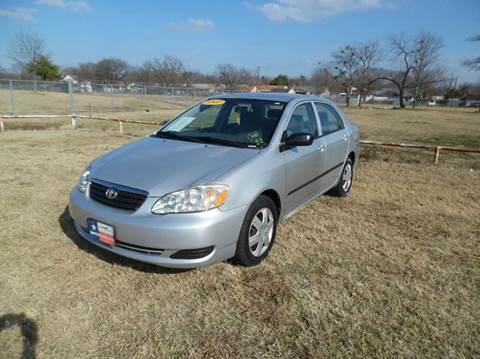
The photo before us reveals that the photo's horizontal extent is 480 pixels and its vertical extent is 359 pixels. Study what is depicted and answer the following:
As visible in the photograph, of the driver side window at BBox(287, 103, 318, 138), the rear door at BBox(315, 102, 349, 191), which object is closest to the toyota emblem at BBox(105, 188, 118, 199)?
the driver side window at BBox(287, 103, 318, 138)

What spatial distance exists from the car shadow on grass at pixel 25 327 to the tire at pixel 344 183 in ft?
12.9

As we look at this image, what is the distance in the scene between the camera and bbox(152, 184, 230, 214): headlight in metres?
2.58

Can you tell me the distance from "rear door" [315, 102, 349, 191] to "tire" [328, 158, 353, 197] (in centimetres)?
22

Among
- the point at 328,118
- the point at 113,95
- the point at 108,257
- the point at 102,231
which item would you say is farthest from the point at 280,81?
the point at 102,231

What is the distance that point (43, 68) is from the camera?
148 ft

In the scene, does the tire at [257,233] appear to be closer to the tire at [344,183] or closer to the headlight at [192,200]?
the headlight at [192,200]

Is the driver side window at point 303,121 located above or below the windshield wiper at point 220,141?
above

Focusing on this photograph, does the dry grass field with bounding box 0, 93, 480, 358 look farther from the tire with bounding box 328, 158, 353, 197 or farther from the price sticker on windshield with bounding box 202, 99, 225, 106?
the price sticker on windshield with bounding box 202, 99, 225, 106

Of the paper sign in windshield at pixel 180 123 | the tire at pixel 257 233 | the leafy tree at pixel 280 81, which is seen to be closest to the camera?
the tire at pixel 257 233

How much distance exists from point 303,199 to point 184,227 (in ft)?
5.80

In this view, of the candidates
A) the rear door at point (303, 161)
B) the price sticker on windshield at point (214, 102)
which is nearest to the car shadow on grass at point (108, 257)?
the rear door at point (303, 161)

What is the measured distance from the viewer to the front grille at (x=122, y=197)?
2639mm

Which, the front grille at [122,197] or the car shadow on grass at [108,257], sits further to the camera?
the car shadow on grass at [108,257]

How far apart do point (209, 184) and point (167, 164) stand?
20.6 inches
